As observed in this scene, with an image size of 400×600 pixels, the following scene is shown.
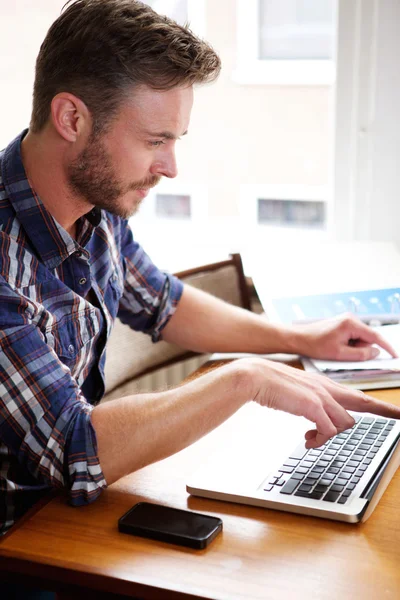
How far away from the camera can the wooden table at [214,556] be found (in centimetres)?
79

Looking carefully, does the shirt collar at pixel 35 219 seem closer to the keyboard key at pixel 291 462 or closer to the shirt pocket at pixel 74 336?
the shirt pocket at pixel 74 336

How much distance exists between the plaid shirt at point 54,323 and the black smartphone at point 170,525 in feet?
0.24

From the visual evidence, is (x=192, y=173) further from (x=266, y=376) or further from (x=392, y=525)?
(x=392, y=525)

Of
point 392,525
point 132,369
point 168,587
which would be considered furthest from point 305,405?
point 132,369

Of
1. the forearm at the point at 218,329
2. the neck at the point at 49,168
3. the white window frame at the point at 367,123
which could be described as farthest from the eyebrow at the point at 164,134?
the white window frame at the point at 367,123

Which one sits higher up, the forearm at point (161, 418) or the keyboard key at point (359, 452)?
the forearm at point (161, 418)

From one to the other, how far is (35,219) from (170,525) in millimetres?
485

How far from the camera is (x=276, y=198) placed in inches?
94.1

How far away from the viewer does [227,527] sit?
907mm

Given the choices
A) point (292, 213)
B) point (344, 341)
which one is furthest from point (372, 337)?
point (292, 213)

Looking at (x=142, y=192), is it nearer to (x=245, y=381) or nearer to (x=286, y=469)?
(x=245, y=381)

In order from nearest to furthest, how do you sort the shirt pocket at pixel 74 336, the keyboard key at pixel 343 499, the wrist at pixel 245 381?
the keyboard key at pixel 343 499 < the wrist at pixel 245 381 < the shirt pocket at pixel 74 336

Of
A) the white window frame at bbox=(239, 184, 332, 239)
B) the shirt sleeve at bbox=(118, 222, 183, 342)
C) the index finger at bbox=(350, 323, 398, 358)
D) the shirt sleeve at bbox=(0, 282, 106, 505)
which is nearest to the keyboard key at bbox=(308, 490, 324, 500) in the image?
the shirt sleeve at bbox=(0, 282, 106, 505)

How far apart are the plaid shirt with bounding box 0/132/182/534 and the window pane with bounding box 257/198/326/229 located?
97cm
